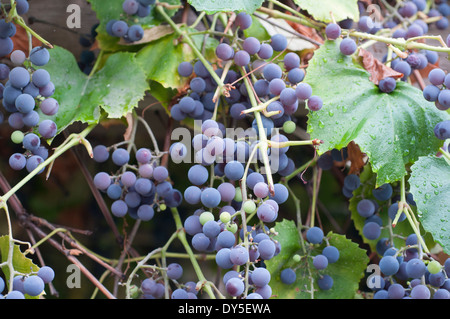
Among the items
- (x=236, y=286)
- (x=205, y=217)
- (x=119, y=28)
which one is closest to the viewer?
(x=236, y=286)

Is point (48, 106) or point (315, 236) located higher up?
point (48, 106)

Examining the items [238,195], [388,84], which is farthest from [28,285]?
[388,84]

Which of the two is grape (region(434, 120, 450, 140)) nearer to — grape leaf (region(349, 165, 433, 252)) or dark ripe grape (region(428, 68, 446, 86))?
dark ripe grape (region(428, 68, 446, 86))

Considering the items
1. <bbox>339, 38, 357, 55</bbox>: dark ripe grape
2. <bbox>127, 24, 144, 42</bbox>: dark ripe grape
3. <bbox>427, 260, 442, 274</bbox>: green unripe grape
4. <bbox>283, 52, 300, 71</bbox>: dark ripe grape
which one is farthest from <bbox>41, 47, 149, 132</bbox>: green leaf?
<bbox>427, 260, 442, 274</bbox>: green unripe grape

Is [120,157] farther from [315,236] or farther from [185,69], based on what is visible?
[315,236]

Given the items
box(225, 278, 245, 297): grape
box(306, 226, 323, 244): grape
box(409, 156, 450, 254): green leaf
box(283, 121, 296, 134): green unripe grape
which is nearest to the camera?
box(225, 278, 245, 297): grape

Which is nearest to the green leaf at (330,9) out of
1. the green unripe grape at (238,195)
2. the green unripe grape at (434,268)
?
the green unripe grape at (238,195)

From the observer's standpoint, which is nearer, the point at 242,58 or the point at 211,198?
the point at 211,198

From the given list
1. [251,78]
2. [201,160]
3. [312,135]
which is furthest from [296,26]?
[201,160]
